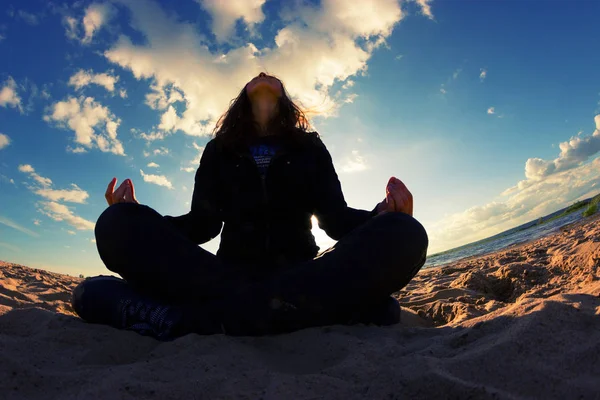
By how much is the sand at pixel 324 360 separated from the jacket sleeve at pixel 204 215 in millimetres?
799

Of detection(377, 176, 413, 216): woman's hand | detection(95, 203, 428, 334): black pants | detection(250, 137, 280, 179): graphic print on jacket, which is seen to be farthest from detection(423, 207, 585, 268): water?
detection(95, 203, 428, 334): black pants

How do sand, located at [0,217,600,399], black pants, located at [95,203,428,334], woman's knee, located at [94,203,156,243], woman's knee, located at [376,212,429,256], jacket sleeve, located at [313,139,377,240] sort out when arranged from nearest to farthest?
sand, located at [0,217,600,399] < black pants, located at [95,203,428,334] < woman's knee, located at [376,212,429,256] < woman's knee, located at [94,203,156,243] < jacket sleeve, located at [313,139,377,240]

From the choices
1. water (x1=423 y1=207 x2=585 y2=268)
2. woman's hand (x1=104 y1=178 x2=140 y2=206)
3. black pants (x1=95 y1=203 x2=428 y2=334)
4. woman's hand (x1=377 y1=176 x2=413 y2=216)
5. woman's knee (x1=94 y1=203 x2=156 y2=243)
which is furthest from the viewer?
water (x1=423 y1=207 x2=585 y2=268)

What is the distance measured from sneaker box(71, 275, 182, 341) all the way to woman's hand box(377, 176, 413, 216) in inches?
47.8

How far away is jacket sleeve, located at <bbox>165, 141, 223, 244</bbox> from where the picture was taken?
8.00ft

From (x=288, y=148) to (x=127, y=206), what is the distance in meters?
1.05

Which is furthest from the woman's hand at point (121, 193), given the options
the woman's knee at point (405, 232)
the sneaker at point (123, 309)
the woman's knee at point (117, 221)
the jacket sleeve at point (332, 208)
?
the woman's knee at point (405, 232)

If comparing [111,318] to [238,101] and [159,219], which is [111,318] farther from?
[238,101]

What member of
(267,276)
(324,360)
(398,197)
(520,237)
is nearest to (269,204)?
(267,276)

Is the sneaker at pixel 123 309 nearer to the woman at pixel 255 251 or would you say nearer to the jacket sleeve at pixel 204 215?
the woman at pixel 255 251

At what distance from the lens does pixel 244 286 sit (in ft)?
5.61

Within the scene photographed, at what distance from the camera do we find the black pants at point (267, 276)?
1636 millimetres

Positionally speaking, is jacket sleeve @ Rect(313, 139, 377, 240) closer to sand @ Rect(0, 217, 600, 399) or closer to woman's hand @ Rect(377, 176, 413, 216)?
woman's hand @ Rect(377, 176, 413, 216)

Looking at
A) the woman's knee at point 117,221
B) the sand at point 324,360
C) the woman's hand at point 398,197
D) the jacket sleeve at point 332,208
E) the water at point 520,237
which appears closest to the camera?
the sand at point 324,360
